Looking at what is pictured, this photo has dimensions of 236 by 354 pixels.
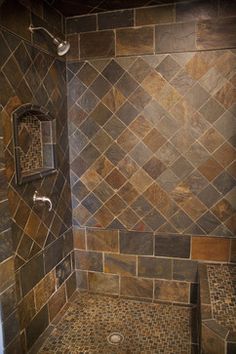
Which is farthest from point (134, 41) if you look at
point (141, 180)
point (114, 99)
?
point (141, 180)

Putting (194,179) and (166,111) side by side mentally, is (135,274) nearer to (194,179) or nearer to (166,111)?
(194,179)

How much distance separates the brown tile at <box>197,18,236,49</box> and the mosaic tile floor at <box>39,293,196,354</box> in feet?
6.52

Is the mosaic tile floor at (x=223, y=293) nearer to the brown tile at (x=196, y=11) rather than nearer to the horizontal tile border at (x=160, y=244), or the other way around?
the horizontal tile border at (x=160, y=244)

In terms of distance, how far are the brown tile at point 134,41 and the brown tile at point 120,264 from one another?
5.28ft

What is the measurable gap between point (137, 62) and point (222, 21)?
63cm

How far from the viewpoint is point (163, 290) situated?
221 cm

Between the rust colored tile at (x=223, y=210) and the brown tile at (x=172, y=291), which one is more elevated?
the rust colored tile at (x=223, y=210)

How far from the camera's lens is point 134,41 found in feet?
6.56

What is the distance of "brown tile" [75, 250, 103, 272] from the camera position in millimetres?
2338

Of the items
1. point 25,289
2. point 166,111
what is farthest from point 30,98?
point 25,289

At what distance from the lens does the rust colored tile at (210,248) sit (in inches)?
81.1

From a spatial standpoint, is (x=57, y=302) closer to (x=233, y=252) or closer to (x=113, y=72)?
(x=233, y=252)

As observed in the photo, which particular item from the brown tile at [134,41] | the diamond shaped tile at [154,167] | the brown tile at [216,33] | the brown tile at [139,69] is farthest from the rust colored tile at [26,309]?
the brown tile at [216,33]

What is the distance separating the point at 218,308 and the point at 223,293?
6.1 inches
